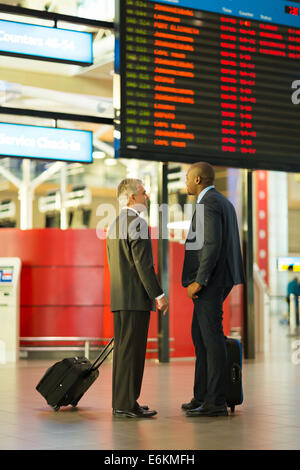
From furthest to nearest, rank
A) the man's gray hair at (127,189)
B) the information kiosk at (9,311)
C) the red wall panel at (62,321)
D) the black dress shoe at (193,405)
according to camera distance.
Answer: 1. the red wall panel at (62,321)
2. the information kiosk at (9,311)
3. the black dress shoe at (193,405)
4. the man's gray hair at (127,189)

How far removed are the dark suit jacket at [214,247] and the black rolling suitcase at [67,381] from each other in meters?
0.94

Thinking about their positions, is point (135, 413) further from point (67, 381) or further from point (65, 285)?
point (65, 285)

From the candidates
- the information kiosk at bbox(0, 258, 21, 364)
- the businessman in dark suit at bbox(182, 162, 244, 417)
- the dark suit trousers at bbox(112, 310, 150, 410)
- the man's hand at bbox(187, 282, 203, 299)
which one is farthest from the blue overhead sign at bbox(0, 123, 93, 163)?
the man's hand at bbox(187, 282, 203, 299)

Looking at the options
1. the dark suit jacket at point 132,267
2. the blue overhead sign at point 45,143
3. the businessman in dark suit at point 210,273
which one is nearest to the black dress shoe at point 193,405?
the businessman in dark suit at point 210,273

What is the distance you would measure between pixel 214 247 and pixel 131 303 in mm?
735

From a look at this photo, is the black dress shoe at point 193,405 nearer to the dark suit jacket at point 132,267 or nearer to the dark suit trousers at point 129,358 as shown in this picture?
the dark suit trousers at point 129,358

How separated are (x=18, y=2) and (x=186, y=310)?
34.0ft

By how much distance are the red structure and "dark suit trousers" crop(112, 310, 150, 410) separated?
7050 mm

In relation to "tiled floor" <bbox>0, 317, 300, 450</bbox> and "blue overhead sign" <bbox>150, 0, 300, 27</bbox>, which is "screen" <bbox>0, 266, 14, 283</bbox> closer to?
"tiled floor" <bbox>0, 317, 300, 450</bbox>

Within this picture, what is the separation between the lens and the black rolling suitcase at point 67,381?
6.23m

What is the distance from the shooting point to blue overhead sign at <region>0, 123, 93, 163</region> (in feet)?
30.7

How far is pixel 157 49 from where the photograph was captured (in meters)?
9.69

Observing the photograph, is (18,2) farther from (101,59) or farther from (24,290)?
(24,290)

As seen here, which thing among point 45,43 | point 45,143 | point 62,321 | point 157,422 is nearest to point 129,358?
point 157,422
